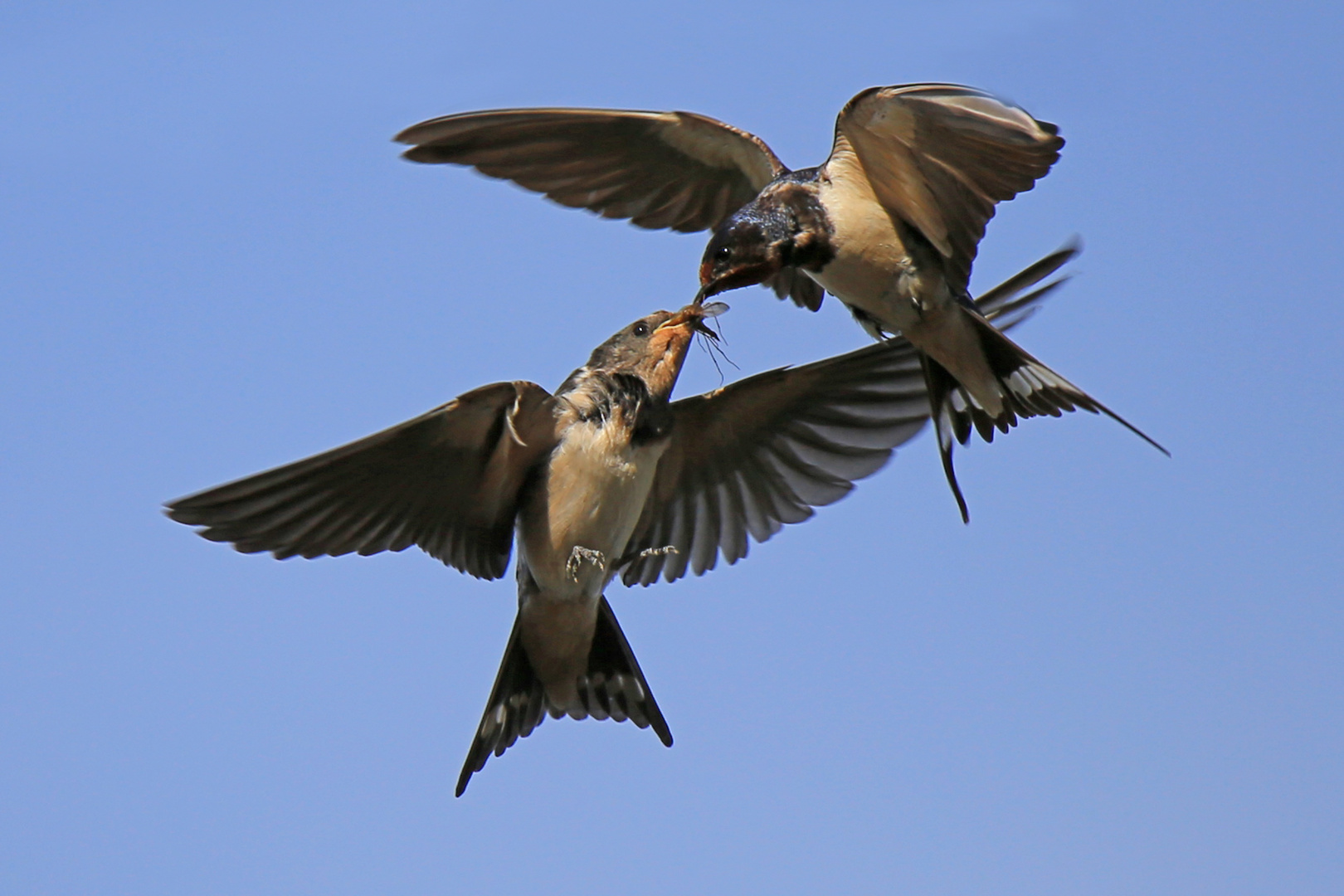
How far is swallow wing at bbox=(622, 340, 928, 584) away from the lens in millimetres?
5371

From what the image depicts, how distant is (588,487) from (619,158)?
106 centimetres

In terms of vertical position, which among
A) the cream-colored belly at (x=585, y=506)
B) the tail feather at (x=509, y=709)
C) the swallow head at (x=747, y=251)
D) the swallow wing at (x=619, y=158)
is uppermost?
the swallow wing at (x=619, y=158)

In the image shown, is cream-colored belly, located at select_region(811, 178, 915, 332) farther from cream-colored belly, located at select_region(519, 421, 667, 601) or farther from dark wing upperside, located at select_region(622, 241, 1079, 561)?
dark wing upperside, located at select_region(622, 241, 1079, 561)

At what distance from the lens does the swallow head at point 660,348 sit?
493 cm

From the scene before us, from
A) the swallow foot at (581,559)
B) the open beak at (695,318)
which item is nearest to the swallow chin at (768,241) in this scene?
the open beak at (695,318)

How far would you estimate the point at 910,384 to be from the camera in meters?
5.38

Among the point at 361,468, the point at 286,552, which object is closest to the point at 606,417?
the point at 361,468

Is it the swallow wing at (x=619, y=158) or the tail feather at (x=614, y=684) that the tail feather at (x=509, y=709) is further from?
the swallow wing at (x=619, y=158)

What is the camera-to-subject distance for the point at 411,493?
4609mm

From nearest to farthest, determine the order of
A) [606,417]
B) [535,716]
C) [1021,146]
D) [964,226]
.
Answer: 1. [1021,146]
2. [964,226]
3. [606,417]
4. [535,716]

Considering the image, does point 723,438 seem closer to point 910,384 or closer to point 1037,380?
point 910,384

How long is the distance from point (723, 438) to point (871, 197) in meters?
1.37

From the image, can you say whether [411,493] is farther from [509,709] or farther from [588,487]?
[509,709]

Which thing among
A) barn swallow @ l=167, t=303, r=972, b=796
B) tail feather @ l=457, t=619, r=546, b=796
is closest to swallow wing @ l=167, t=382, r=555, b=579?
barn swallow @ l=167, t=303, r=972, b=796
